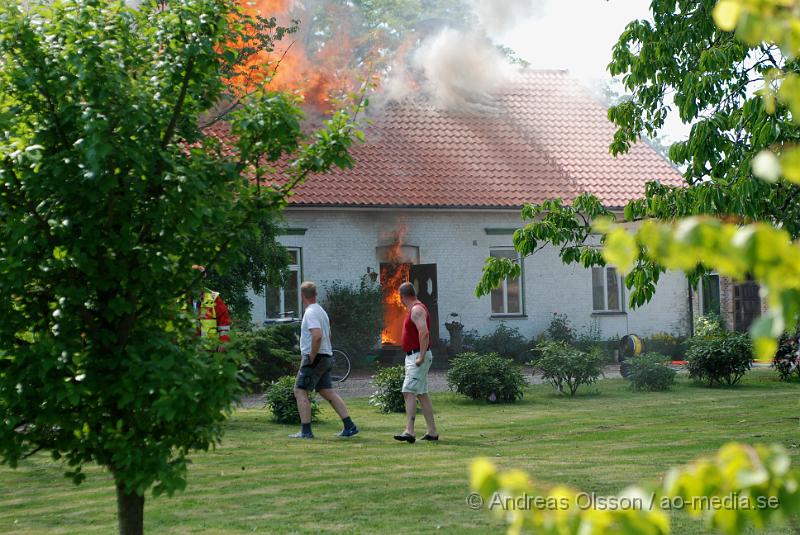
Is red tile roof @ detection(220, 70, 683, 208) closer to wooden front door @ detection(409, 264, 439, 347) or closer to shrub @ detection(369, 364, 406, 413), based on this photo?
wooden front door @ detection(409, 264, 439, 347)

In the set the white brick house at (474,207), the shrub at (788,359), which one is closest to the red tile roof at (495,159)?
the white brick house at (474,207)

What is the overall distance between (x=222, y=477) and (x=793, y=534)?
533 centimetres

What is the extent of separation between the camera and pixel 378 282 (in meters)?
26.7

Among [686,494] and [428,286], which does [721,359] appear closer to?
[428,286]

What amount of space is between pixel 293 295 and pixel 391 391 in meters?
10.7

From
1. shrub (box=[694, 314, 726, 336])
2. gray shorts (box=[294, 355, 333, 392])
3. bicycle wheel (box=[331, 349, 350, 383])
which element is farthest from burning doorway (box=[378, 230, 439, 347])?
gray shorts (box=[294, 355, 333, 392])

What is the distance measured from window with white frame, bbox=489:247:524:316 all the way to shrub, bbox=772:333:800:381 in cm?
953

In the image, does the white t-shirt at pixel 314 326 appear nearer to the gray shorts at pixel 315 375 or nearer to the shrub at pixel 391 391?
the gray shorts at pixel 315 375

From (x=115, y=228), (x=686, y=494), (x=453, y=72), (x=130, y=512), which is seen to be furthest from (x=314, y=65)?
(x=686, y=494)

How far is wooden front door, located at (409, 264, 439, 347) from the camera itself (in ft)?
88.2

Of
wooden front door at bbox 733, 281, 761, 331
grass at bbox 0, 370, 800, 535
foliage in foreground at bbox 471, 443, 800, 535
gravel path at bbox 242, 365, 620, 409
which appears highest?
wooden front door at bbox 733, 281, 761, 331

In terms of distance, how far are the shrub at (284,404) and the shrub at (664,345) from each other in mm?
16142

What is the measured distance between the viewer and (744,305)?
33156 mm

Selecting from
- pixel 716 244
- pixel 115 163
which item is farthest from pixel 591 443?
pixel 716 244
